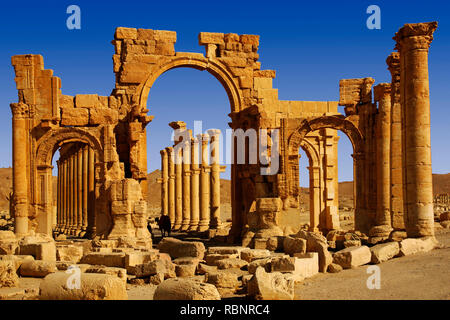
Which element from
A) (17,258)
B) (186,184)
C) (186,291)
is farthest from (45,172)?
(186,291)

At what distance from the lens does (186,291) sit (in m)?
8.23

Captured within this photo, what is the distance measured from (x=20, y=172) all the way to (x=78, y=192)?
297 inches

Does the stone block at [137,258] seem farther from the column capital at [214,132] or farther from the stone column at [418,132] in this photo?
the column capital at [214,132]

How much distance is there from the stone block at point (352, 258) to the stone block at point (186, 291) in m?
4.11

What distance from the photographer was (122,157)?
65.9 feet

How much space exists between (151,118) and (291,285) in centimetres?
1183

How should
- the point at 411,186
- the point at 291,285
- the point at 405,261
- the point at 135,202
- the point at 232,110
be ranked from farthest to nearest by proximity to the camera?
the point at 232,110, the point at 135,202, the point at 411,186, the point at 405,261, the point at 291,285

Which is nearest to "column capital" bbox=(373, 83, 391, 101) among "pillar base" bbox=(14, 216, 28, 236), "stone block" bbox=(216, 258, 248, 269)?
"stone block" bbox=(216, 258, 248, 269)

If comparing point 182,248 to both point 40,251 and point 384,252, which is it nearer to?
point 40,251

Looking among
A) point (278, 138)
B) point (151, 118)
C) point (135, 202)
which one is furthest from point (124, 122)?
point (278, 138)

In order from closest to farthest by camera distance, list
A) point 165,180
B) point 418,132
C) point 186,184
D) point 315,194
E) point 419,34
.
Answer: point 418,132 < point 419,34 < point 315,194 < point 186,184 < point 165,180

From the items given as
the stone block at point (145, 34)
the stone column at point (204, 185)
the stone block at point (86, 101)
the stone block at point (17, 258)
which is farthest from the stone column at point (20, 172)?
the stone column at point (204, 185)

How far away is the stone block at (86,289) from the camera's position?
27.0 ft
